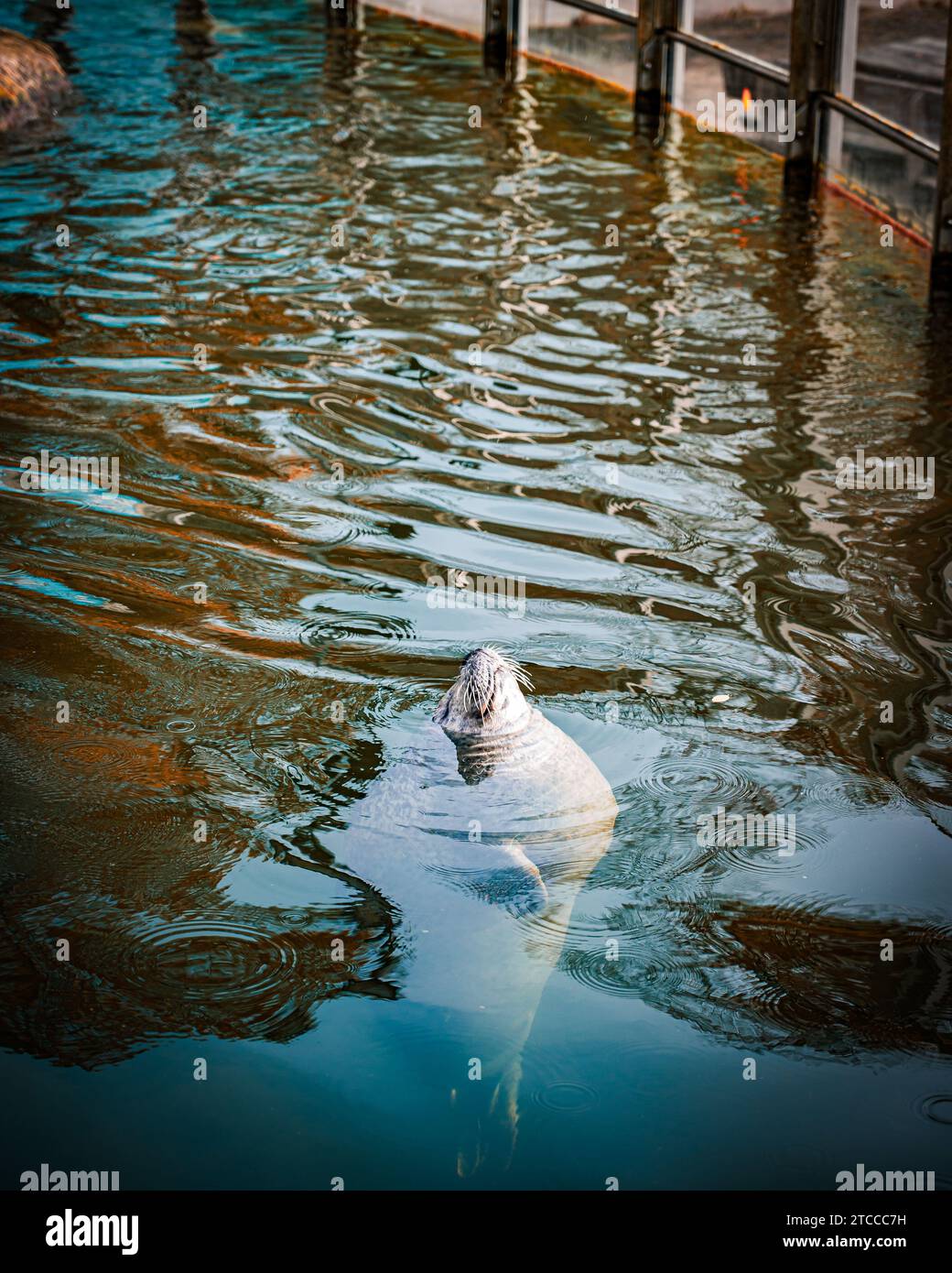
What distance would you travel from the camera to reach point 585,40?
14.8m

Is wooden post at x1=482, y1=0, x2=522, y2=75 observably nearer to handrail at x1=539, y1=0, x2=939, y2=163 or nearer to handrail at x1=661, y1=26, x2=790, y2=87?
handrail at x1=539, y1=0, x2=939, y2=163

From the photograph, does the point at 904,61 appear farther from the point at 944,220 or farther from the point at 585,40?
the point at 585,40

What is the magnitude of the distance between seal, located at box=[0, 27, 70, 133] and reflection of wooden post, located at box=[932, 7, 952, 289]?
28.5 feet

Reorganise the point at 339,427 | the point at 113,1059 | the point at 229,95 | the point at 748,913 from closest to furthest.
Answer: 1. the point at 113,1059
2. the point at 748,913
3. the point at 339,427
4. the point at 229,95

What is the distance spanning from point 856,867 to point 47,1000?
7.35 feet

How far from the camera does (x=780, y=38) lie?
11406mm

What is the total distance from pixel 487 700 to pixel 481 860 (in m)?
0.54

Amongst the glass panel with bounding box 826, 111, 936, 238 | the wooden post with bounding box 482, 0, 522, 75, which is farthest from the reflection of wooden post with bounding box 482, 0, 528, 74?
the glass panel with bounding box 826, 111, 936, 238

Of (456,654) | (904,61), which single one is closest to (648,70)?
(904,61)

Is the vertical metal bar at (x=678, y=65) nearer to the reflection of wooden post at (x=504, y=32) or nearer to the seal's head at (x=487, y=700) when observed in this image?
the reflection of wooden post at (x=504, y=32)

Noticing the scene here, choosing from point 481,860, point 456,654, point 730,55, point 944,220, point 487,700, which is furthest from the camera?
point 730,55
